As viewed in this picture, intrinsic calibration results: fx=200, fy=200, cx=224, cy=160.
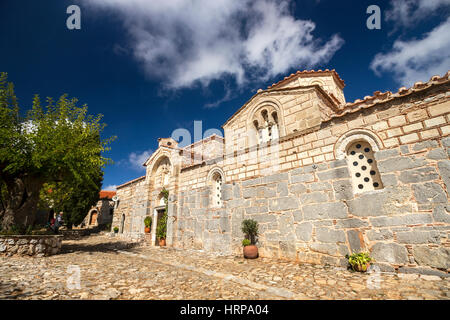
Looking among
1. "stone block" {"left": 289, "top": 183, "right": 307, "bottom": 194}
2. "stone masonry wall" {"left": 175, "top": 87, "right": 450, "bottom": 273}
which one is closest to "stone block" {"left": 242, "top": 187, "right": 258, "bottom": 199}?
"stone masonry wall" {"left": 175, "top": 87, "right": 450, "bottom": 273}

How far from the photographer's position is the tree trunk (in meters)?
8.12

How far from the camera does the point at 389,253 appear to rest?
4.79m

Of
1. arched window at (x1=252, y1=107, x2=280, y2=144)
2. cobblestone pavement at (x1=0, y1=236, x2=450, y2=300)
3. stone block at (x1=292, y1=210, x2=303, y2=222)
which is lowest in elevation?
cobblestone pavement at (x1=0, y1=236, x2=450, y2=300)

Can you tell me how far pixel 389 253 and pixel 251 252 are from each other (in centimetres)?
385

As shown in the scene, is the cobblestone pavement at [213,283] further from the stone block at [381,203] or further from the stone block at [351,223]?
the stone block at [381,203]

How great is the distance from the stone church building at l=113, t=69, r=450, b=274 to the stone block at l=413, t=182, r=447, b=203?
0.02 meters

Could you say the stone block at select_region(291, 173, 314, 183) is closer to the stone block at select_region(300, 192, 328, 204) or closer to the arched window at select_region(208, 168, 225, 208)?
the stone block at select_region(300, 192, 328, 204)

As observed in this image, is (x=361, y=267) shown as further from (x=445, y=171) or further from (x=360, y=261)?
(x=445, y=171)

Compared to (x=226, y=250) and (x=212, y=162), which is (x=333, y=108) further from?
(x=226, y=250)

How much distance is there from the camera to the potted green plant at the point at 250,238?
23.0ft

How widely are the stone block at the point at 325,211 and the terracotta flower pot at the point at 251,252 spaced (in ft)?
6.98

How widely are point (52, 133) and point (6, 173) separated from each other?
2.40 meters

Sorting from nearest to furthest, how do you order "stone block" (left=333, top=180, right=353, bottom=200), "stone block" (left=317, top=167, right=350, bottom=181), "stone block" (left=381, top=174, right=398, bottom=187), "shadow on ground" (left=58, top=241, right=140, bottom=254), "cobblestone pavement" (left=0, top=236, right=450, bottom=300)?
"cobblestone pavement" (left=0, top=236, right=450, bottom=300) → "stone block" (left=381, top=174, right=398, bottom=187) → "stone block" (left=333, top=180, right=353, bottom=200) → "stone block" (left=317, top=167, right=350, bottom=181) → "shadow on ground" (left=58, top=241, right=140, bottom=254)
